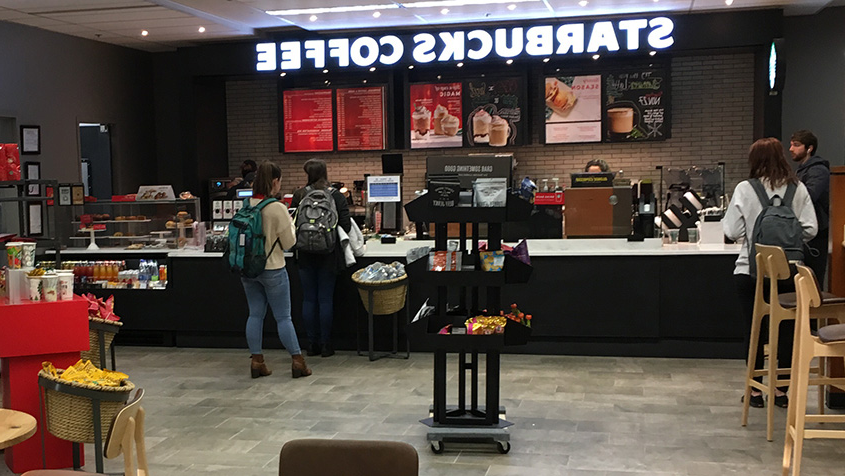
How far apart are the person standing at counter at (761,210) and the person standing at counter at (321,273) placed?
3025 mm

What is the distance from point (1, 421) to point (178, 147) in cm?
894

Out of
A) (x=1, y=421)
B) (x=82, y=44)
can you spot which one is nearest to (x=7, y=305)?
(x=1, y=421)

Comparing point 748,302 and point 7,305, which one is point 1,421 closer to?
point 7,305

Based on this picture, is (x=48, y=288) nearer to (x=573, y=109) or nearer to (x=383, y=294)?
Result: (x=383, y=294)

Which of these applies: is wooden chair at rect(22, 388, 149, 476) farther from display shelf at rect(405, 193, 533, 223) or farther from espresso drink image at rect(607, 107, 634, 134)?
espresso drink image at rect(607, 107, 634, 134)

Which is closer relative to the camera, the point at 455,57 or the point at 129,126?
the point at 455,57

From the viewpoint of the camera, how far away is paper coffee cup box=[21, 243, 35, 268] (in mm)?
4438

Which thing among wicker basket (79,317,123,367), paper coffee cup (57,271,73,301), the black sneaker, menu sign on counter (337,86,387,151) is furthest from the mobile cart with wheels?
menu sign on counter (337,86,387,151)

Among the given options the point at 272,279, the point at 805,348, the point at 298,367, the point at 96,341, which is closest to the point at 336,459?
the point at 805,348

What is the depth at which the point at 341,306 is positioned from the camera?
7.38 meters

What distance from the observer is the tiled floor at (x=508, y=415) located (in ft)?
14.5

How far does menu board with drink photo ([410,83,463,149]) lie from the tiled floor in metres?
4.37

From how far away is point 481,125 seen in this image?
10.8 metres

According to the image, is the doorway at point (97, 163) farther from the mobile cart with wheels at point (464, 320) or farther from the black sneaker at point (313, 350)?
the mobile cart with wheels at point (464, 320)
